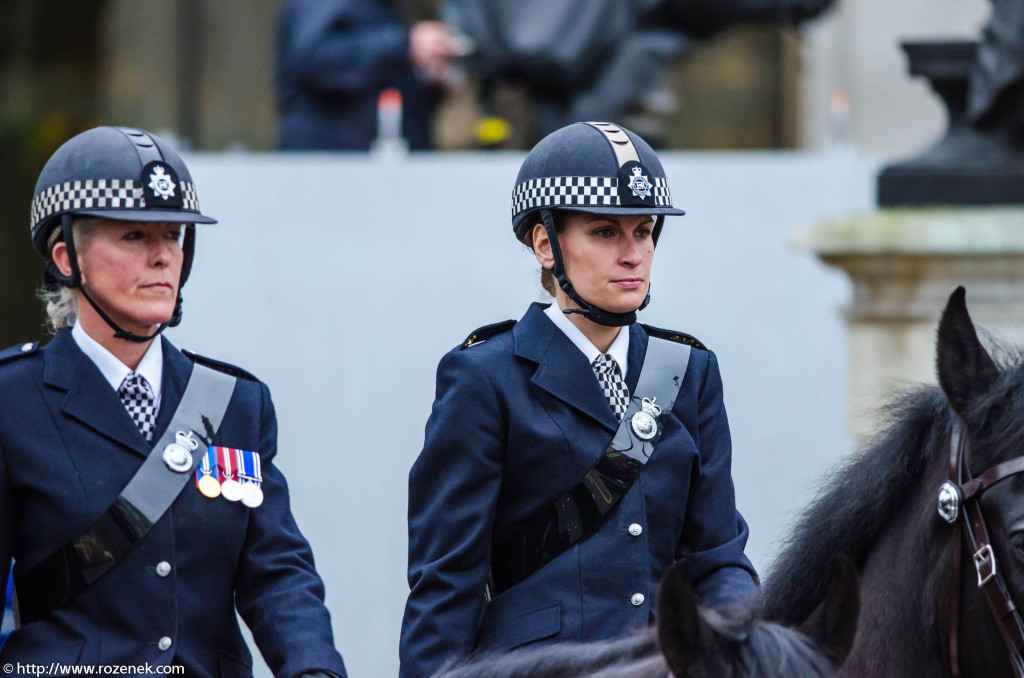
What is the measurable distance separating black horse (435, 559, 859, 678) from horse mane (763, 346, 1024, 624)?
52 centimetres

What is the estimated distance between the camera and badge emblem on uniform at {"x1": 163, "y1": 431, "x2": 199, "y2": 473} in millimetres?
3143

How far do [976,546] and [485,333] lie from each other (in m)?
1.08

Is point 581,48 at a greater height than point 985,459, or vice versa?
point 581,48

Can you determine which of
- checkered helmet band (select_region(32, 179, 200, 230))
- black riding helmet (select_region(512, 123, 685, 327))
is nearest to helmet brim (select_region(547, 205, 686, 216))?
black riding helmet (select_region(512, 123, 685, 327))

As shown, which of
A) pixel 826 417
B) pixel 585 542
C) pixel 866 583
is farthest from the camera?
pixel 826 417

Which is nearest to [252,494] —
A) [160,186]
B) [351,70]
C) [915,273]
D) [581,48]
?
[160,186]

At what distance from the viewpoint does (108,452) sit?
10.3 ft

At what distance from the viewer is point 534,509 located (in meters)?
3.11

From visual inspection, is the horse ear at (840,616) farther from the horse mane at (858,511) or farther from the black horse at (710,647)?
the horse mane at (858,511)

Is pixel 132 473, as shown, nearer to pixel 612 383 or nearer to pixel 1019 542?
pixel 612 383

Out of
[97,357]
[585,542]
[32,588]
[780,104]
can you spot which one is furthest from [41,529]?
[780,104]

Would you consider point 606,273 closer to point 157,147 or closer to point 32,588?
point 157,147

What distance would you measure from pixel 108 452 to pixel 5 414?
203mm

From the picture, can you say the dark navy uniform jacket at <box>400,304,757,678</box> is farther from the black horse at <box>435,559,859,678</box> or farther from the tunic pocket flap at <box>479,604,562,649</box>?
the black horse at <box>435,559,859,678</box>
